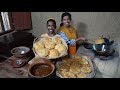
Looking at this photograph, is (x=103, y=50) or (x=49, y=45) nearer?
(x=49, y=45)

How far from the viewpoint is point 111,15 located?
2.26 m

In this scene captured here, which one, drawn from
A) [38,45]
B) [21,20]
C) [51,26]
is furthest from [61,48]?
[21,20]

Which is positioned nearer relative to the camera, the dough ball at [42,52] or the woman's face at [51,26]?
the dough ball at [42,52]

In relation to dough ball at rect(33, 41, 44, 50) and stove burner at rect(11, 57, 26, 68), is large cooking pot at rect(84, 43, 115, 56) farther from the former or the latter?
stove burner at rect(11, 57, 26, 68)

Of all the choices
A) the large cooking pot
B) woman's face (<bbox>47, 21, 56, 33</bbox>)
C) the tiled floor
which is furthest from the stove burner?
the large cooking pot

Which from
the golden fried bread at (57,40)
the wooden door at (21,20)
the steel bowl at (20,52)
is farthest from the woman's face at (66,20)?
the wooden door at (21,20)

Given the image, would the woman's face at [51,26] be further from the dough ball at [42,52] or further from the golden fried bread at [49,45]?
the dough ball at [42,52]

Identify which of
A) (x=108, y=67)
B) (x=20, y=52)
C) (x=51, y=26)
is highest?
(x=51, y=26)

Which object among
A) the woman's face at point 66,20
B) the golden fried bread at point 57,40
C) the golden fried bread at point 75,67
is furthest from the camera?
the woman's face at point 66,20

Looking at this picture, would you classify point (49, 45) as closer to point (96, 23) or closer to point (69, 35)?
point (69, 35)

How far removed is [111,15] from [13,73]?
63.6 inches

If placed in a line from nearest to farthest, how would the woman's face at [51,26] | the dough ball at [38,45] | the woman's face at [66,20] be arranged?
the dough ball at [38,45]
the woman's face at [51,26]
the woman's face at [66,20]

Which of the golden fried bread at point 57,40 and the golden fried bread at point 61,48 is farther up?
the golden fried bread at point 57,40
